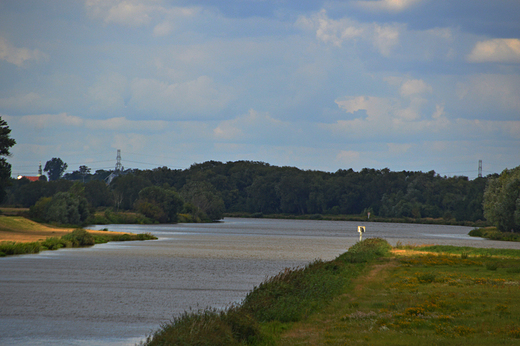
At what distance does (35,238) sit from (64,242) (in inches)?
176

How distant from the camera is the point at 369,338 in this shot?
15.4 m

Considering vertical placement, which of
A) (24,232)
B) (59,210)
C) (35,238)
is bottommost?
(35,238)

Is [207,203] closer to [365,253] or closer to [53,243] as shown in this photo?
[53,243]

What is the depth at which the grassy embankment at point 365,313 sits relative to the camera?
15.0 meters

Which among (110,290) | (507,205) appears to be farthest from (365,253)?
(507,205)

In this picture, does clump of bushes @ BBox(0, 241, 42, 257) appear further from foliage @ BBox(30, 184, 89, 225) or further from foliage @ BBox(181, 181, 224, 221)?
foliage @ BBox(181, 181, 224, 221)

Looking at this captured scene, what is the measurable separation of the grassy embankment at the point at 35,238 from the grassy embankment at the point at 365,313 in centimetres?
3119

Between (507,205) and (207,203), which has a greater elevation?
(507,205)

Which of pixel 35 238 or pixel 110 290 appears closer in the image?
pixel 110 290

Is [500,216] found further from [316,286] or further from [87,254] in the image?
[316,286]

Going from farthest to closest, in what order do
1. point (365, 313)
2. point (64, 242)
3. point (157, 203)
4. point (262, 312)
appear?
point (157, 203), point (64, 242), point (365, 313), point (262, 312)

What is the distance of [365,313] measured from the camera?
1945 centimetres

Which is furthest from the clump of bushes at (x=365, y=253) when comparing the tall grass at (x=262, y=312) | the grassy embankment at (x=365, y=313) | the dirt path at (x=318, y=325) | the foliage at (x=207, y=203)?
the foliage at (x=207, y=203)

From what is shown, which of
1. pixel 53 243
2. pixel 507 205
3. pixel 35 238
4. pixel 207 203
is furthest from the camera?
pixel 207 203
